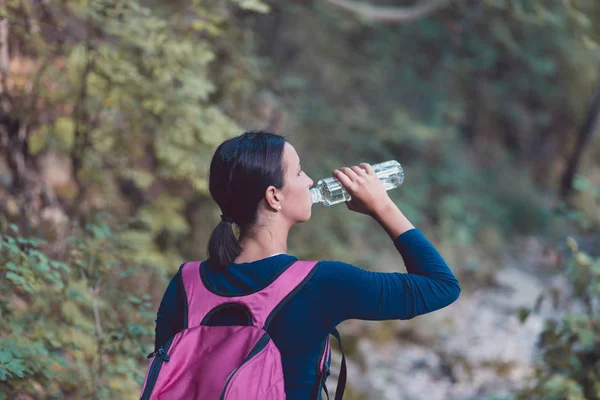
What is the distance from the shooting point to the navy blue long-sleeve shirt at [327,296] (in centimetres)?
167

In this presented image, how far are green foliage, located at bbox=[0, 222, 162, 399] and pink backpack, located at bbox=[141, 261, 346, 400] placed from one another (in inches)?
33.3

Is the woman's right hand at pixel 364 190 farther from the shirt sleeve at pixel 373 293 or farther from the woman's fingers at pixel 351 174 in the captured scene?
the shirt sleeve at pixel 373 293

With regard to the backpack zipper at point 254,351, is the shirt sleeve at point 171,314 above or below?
below

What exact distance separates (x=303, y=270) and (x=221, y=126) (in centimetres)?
309

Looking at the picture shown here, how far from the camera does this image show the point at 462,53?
12453 mm

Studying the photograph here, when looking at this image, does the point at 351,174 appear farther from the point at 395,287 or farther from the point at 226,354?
the point at 226,354

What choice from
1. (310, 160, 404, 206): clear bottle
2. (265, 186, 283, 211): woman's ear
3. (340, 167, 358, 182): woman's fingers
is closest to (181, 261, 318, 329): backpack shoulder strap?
(265, 186, 283, 211): woman's ear

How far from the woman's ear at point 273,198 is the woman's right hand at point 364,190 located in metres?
0.19

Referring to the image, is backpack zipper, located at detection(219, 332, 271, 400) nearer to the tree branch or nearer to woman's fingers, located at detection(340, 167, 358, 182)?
woman's fingers, located at detection(340, 167, 358, 182)

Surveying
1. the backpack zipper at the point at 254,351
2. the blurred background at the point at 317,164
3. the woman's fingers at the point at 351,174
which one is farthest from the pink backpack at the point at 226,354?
the blurred background at the point at 317,164

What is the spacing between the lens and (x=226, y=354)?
1.64 metres

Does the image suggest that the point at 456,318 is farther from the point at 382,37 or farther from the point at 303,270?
the point at 303,270

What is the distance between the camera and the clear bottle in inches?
93.0

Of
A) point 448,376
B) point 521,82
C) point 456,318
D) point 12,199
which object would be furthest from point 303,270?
point 521,82
